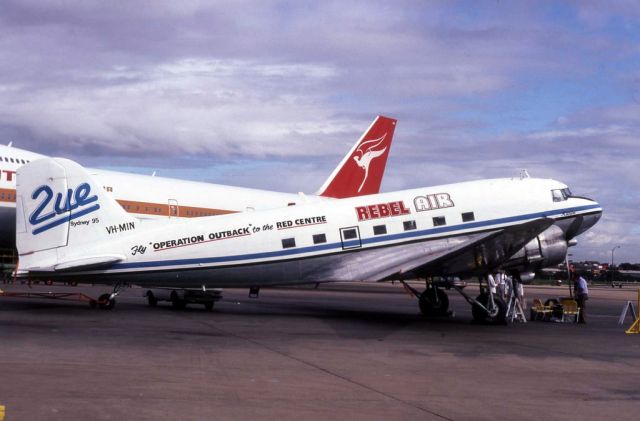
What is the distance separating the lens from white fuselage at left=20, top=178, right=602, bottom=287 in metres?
23.7

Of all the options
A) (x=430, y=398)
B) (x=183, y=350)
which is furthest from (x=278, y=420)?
(x=183, y=350)

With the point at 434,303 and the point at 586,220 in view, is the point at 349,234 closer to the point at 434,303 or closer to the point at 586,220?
the point at 434,303

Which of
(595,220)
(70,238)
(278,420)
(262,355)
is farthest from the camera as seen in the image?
(595,220)

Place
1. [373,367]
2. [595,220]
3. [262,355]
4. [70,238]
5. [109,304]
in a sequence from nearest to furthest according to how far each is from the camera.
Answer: [373,367] < [262,355] < [70,238] < [109,304] < [595,220]

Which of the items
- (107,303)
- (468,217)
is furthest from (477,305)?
(107,303)

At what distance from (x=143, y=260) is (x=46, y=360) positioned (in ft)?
32.9

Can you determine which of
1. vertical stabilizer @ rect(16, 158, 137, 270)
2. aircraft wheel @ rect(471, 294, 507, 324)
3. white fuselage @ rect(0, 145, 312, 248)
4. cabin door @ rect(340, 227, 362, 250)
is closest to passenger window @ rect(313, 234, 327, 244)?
cabin door @ rect(340, 227, 362, 250)

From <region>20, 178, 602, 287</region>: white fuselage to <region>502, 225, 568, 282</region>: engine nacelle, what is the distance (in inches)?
41.8

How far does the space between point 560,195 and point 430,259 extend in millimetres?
6012

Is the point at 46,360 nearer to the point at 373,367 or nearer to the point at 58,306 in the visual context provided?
the point at 373,367

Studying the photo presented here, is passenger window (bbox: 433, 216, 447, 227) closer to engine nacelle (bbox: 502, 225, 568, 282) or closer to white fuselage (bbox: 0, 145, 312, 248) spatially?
engine nacelle (bbox: 502, 225, 568, 282)

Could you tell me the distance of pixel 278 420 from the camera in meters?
9.64

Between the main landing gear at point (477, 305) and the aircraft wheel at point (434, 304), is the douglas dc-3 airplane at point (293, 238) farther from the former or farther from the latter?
the aircraft wheel at point (434, 304)

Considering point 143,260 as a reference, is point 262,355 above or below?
below
